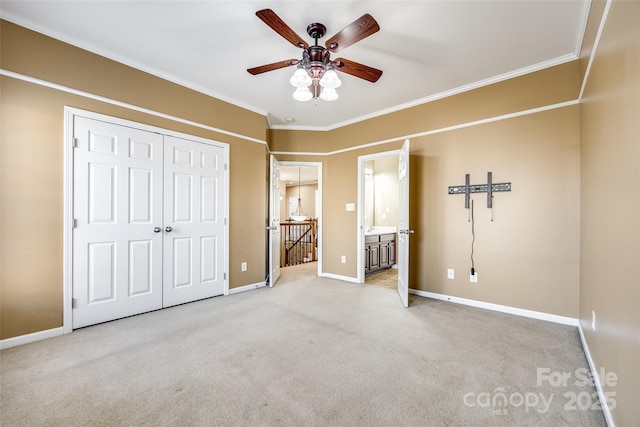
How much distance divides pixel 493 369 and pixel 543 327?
119cm

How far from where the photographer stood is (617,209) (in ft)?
4.48

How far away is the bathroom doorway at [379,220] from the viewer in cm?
450

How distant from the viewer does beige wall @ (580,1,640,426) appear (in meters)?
1.10

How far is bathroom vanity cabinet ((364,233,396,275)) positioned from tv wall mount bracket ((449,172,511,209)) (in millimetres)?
1873

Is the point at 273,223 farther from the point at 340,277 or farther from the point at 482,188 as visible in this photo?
the point at 482,188

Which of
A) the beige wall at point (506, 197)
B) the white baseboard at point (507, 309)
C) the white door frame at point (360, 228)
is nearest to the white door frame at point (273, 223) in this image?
the white door frame at point (360, 228)

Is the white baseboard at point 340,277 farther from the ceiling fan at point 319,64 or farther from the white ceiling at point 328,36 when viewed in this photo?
the ceiling fan at point 319,64

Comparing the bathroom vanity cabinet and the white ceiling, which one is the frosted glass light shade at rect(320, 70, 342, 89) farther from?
the bathroom vanity cabinet

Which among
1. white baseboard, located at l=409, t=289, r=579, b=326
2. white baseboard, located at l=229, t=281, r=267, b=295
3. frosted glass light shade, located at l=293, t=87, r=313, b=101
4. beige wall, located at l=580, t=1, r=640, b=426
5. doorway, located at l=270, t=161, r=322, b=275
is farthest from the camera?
doorway, located at l=270, t=161, r=322, b=275

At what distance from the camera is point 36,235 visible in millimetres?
2359

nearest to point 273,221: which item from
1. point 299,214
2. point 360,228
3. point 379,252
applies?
point 360,228

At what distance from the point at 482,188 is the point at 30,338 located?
480cm

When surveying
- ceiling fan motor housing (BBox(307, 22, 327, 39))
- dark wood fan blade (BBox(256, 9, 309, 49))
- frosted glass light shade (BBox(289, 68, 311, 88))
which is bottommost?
frosted glass light shade (BBox(289, 68, 311, 88))

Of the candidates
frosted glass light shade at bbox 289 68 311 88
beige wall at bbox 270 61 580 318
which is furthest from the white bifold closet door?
beige wall at bbox 270 61 580 318
